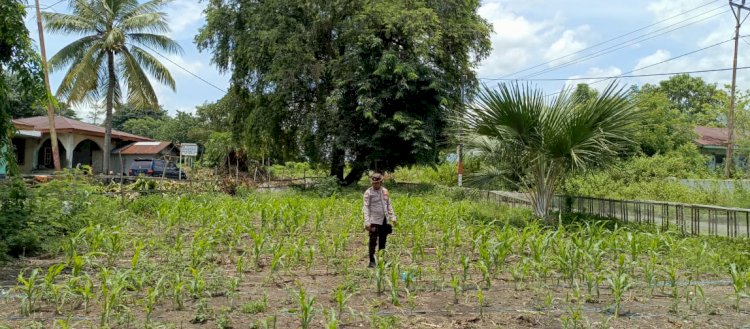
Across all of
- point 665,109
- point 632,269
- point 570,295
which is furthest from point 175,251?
point 665,109

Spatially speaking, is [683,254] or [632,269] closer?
[632,269]

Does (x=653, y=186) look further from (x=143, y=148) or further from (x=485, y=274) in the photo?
(x=143, y=148)

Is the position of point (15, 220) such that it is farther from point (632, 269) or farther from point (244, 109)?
point (244, 109)

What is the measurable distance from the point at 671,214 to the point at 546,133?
2.93m

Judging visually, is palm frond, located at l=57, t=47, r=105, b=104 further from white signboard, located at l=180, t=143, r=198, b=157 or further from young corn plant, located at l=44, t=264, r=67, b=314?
young corn plant, located at l=44, t=264, r=67, b=314

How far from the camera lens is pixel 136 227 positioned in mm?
9656

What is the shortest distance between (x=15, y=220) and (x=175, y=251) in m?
2.64

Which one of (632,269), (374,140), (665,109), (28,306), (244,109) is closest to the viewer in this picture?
(28,306)

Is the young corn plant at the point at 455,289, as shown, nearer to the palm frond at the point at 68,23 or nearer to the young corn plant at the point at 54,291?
the young corn plant at the point at 54,291

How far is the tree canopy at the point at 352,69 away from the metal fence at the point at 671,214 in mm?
7263

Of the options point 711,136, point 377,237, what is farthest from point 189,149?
point 711,136

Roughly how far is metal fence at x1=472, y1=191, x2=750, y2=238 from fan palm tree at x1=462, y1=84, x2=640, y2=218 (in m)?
1.49

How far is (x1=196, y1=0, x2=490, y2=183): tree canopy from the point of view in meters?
19.3

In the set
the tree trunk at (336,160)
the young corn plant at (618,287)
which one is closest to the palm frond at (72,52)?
the tree trunk at (336,160)
